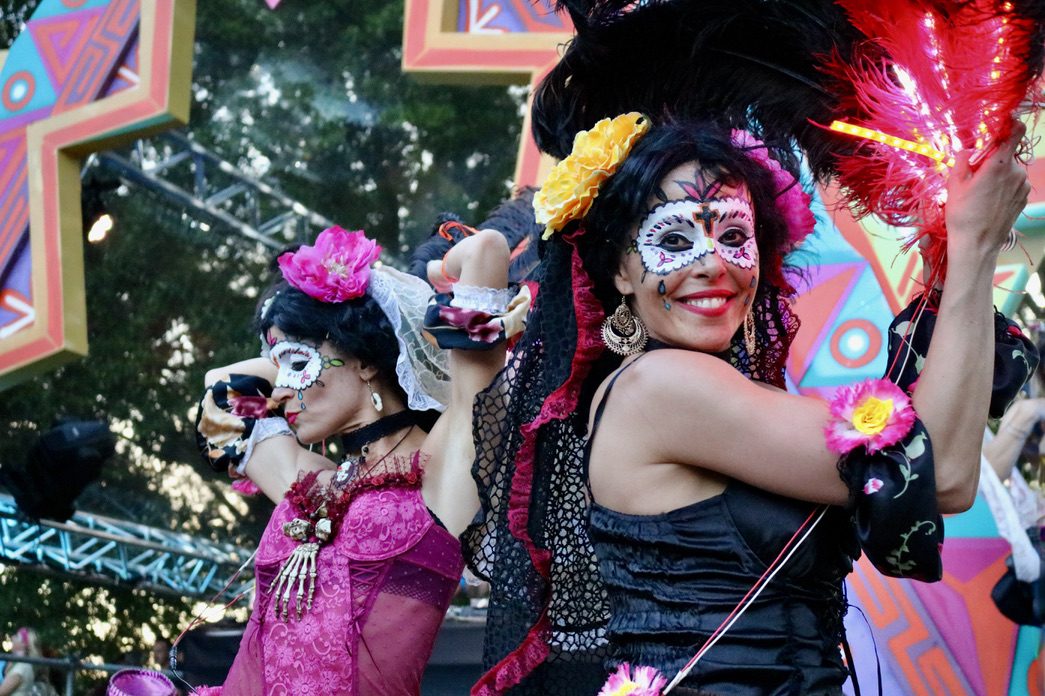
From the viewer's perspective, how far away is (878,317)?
471 centimetres

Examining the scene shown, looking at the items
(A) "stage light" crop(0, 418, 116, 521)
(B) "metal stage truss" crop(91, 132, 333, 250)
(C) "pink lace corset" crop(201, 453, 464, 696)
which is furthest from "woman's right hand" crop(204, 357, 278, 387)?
(B) "metal stage truss" crop(91, 132, 333, 250)

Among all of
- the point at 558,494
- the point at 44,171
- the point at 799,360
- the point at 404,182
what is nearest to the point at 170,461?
the point at 404,182

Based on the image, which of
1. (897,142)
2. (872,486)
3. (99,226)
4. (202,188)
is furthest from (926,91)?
(99,226)

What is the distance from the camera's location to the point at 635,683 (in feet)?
6.70

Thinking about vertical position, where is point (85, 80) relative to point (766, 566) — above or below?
below

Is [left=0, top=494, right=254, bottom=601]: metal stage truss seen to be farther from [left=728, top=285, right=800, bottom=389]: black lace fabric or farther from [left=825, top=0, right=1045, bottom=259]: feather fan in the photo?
[left=825, top=0, right=1045, bottom=259]: feather fan

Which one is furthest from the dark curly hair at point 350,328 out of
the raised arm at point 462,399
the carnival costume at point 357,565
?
the raised arm at point 462,399


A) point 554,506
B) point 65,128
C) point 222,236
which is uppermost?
point 554,506

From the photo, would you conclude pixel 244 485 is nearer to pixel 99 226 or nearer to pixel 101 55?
pixel 101 55

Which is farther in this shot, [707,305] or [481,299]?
[481,299]

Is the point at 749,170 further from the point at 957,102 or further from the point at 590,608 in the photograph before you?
the point at 590,608

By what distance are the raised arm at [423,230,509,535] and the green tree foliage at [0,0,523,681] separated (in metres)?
8.09

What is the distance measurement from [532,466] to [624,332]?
1.01 ft

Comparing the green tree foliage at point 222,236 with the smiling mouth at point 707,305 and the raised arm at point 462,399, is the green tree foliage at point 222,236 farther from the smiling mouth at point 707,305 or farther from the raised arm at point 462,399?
the smiling mouth at point 707,305
